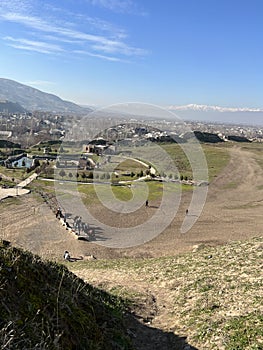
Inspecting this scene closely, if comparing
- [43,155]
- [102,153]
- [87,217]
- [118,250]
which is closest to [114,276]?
[118,250]

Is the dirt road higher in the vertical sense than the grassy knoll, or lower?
lower

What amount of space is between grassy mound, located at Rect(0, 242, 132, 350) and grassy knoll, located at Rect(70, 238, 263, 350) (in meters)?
1.97

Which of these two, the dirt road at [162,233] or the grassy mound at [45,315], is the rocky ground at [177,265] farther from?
the grassy mound at [45,315]

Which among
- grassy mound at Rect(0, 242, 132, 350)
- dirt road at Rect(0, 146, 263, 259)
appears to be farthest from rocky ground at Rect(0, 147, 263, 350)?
grassy mound at Rect(0, 242, 132, 350)

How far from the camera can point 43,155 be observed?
83.8 meters

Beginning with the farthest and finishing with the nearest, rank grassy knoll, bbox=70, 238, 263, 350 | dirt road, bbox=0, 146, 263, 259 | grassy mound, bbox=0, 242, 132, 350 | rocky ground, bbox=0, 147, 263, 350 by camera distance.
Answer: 1. dirt road, bbox=0, 146, 263, 259
2. rocky ground, bbox=0, 147, 263, 350
3. grassy knoll, bbox=70, 238, 263, 350
4. grassy mound, bbox=0, 242, 132, 350

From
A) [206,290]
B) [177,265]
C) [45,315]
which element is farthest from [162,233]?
[45,315]

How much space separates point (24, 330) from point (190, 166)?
61.0 meters

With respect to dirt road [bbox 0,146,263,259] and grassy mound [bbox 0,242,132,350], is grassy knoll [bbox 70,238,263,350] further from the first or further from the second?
dirt road [bbox 0,146,263,259]

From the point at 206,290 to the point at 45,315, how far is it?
654cm

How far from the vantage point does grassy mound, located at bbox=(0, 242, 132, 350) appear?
4.26 meters

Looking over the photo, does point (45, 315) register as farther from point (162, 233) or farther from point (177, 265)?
point (162, 233)

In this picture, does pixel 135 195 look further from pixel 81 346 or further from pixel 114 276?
pixel 81 346

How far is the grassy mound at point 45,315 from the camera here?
4.26m
